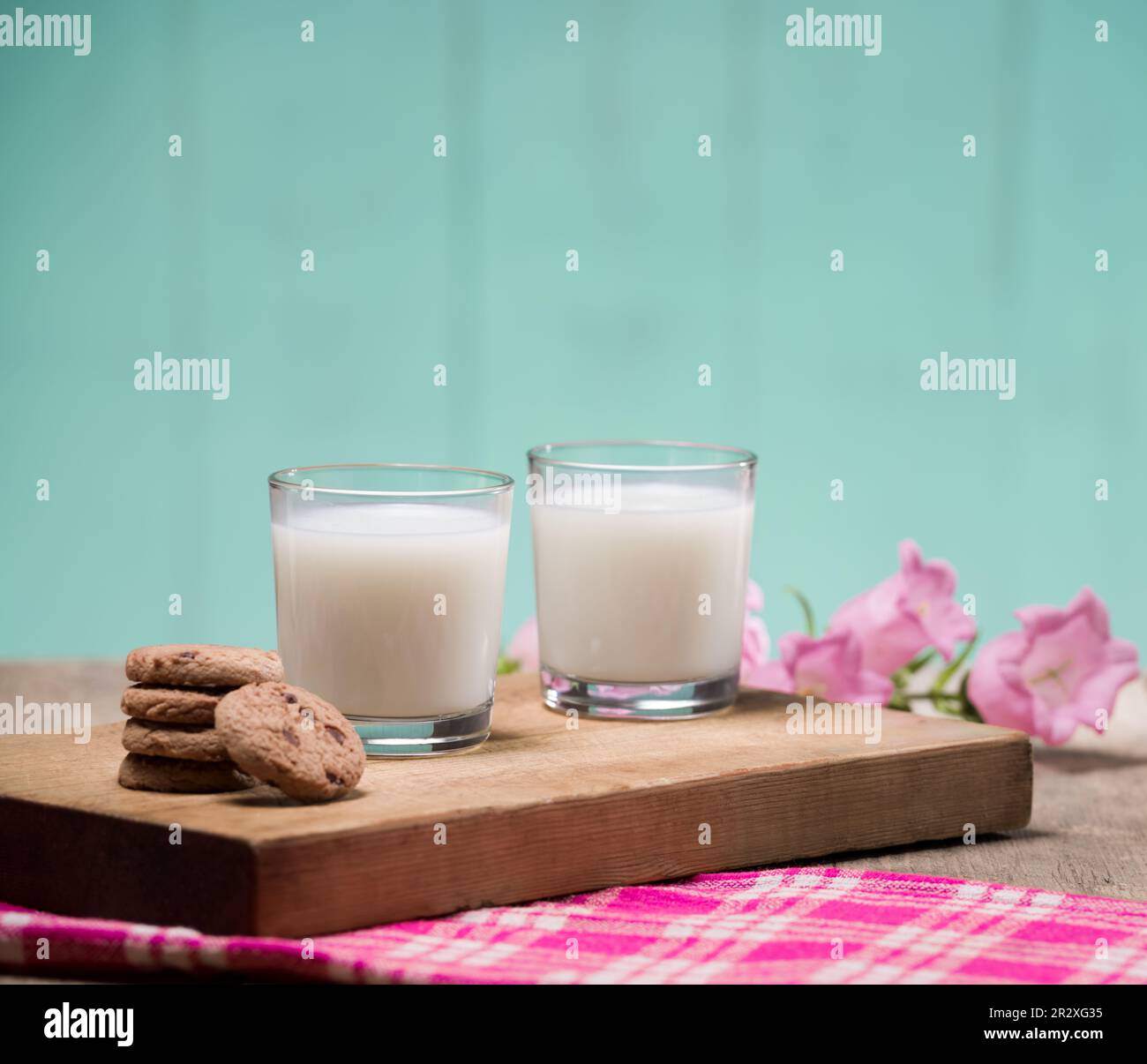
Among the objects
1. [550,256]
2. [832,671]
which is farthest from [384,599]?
[550,256]

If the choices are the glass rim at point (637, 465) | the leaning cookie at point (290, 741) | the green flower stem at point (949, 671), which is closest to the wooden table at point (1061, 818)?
the green flower stem at point (949, 671)

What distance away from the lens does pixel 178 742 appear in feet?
3.85

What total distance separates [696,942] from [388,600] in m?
0.40

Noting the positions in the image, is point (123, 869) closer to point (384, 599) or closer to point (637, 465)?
point (384, 599)

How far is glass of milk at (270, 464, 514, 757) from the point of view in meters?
1.32

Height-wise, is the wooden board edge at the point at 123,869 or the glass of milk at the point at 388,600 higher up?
the glass of milk at the point at 388,600

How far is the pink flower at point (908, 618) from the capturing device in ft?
5.73

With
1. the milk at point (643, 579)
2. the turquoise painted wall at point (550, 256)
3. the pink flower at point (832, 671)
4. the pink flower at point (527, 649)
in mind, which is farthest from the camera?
the turquoise painted wall at point (550, 256)

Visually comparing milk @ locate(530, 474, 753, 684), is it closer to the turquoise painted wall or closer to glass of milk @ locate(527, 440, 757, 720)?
glass of milk @ locate(527, 440, 757, 720)

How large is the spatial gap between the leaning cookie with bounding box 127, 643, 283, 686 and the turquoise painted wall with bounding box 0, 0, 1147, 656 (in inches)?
69.2

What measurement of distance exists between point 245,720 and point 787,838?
485mm

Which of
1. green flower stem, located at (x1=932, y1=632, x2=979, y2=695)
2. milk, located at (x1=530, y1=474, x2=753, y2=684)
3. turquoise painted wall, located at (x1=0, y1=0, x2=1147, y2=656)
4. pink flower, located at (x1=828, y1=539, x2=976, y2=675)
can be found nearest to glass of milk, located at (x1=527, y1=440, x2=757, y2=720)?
milk, located at (x1=530, y1=474, x2=753, y2=684)

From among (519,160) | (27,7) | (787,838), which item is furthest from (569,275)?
(787,838)

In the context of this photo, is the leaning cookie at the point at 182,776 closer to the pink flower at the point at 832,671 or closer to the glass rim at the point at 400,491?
the glass rim at the point at 400,491
